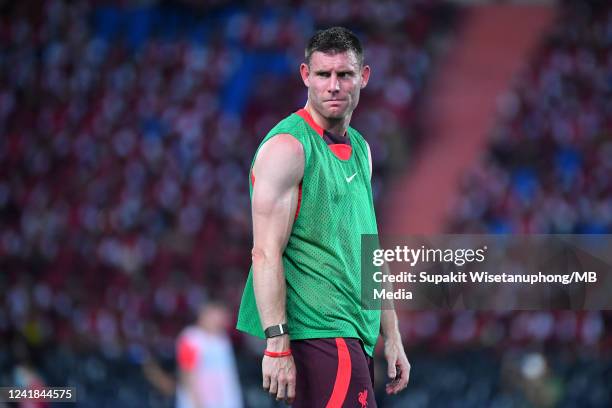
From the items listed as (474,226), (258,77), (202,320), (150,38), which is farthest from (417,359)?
(150,38)

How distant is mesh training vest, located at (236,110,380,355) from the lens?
3.38m

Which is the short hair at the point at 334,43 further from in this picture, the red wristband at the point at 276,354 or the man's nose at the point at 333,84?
the red wristband at the point at 276,354

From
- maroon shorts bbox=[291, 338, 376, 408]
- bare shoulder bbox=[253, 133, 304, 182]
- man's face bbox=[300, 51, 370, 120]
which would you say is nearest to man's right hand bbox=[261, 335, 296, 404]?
maroon shorts bbox=[291, 338, 376, 408]

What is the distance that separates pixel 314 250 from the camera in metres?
3.40

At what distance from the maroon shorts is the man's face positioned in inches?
31.3

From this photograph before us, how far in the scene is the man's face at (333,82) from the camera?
11.2 ft

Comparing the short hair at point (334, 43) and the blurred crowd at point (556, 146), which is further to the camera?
the blurred crowd at point (556, 146)

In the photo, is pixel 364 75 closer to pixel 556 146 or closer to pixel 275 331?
pixel 275 331

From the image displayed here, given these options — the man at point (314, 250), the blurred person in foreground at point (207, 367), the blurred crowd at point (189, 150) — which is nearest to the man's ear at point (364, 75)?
the man at point (314, 250)

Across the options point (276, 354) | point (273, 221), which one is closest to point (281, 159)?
point (273, 221)

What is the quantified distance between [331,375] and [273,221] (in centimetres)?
55

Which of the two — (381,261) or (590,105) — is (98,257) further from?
(381,261)

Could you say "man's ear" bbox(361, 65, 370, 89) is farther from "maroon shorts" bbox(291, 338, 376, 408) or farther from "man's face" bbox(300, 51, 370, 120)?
"maroon shorts" bbox(291, 338, 376, 408)

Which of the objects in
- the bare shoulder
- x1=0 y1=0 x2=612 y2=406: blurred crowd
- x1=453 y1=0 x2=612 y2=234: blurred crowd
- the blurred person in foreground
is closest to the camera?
the bare shoulder
